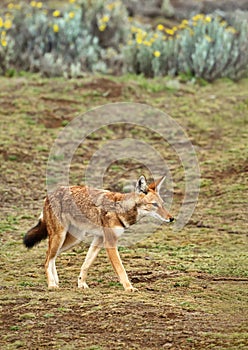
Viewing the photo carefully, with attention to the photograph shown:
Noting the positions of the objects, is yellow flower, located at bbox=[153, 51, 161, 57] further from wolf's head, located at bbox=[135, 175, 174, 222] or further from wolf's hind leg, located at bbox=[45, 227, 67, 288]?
wolf's hind leg, located at bbox=[45, 227, 67, 288]

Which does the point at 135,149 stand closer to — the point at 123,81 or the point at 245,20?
the point at 123,81

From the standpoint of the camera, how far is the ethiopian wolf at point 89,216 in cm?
758

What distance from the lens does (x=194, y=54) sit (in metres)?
15.7

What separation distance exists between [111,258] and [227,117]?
7.12m

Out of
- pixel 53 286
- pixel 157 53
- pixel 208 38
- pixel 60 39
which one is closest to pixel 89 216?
pixel 53 286

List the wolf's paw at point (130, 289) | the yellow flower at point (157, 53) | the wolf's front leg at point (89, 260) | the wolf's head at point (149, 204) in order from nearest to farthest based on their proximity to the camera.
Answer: the wolf's paw at point (130, 289) < the wolf's front leg at point (89, 260) < the wolf's head at point (149, 204) < the yellow flower at point (157, 53)

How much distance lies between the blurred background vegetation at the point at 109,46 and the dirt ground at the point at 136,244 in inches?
18.9

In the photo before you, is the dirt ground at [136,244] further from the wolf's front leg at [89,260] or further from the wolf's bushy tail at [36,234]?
the wolf's bushy tail at [36,234]

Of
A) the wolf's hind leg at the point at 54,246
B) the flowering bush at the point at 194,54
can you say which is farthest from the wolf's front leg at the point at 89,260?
the flowering bush at the point at 194,54

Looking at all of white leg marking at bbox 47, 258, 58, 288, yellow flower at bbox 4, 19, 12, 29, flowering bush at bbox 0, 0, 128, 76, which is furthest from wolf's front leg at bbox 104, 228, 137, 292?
yellow flower at bbox 4, 19, 12, 29

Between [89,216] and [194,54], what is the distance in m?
8.53

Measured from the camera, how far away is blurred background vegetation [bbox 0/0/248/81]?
52.3ft

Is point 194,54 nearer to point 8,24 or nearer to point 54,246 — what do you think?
point 8,24

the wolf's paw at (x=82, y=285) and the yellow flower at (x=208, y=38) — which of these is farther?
the yellow flower at (x=208, y=38)
